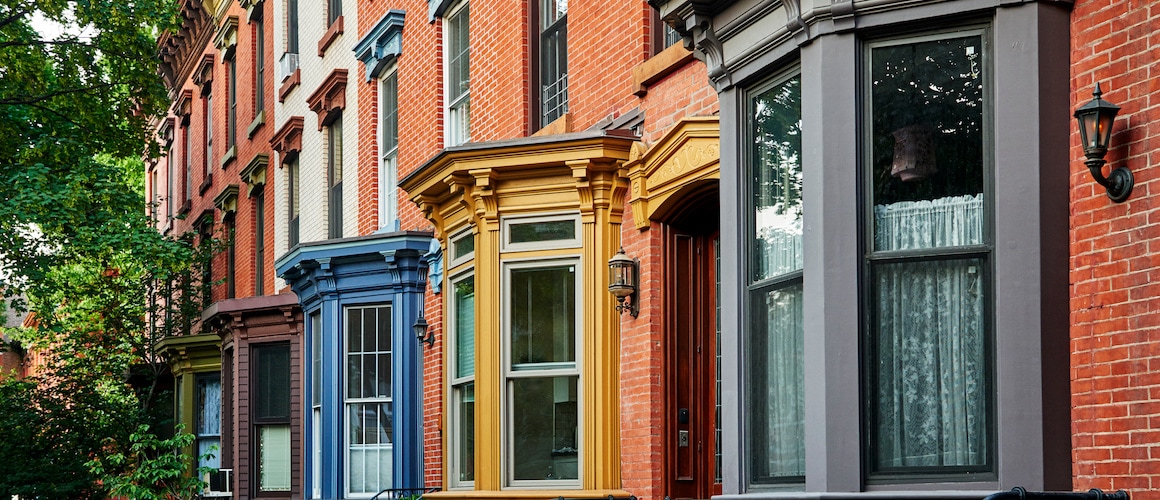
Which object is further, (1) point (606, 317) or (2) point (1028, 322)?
(1) point (606, 317)

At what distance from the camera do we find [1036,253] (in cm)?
653

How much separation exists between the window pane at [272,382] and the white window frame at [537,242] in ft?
34.1

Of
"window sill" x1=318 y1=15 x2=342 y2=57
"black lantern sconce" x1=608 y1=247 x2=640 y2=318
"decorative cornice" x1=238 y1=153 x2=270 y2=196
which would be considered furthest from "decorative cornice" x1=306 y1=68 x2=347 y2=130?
"black lantern sconce" x1=608 y1=247 x2=640 y2=318

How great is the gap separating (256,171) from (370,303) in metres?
8.57

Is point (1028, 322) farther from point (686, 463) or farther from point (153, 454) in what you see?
point (153, 454)

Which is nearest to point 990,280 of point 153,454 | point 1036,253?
point 1036,253

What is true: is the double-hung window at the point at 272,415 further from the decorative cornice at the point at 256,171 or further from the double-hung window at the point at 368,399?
the double-hung window at the point at 368,399

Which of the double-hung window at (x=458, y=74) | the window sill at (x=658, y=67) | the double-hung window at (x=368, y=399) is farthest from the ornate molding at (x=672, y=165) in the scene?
the double-hung window at (x=368, y=399)

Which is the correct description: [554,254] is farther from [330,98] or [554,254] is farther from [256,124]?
[256,124]

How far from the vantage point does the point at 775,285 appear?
25.6 ft

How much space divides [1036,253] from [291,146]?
17469 millimetres

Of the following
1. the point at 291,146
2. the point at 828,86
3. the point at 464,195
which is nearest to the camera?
the point at 828,86

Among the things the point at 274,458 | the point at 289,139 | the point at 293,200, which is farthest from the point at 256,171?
the point at 274,458

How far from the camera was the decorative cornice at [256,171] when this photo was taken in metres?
24.5
